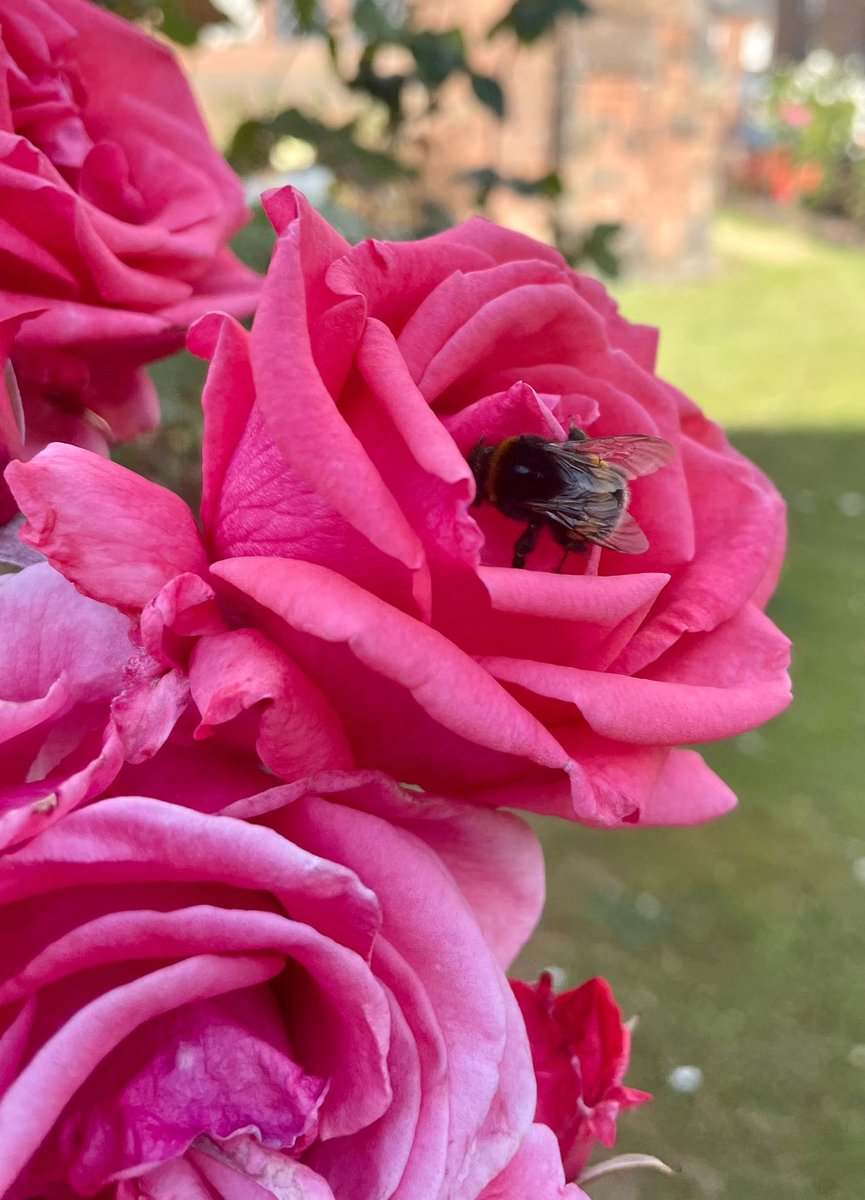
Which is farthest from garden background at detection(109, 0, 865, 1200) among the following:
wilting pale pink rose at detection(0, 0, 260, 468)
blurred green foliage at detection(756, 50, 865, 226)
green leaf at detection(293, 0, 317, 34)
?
blurred green foliage at detection(756, 50, 865, 226)

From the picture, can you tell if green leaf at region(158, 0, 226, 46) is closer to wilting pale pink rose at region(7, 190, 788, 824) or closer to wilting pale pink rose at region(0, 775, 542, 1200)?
wilting pale pink rose at region(7, 190, 788, 824)

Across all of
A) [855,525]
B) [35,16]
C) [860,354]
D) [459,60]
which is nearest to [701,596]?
[35,16]

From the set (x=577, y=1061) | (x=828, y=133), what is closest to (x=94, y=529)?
(x=577, y=1061)

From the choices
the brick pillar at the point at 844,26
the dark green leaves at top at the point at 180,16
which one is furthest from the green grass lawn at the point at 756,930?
the brick pillar at the point at 844,26

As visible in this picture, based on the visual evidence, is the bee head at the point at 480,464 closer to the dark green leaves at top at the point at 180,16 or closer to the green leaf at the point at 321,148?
the dark green leaves at top at the point at 180,16

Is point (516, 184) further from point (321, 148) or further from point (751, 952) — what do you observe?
point (751, 952)

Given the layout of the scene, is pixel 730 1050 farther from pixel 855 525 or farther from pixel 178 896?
pixel 855 525

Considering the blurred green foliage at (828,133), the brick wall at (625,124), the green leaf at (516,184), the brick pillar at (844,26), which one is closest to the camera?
the green leaf at (516,184)
